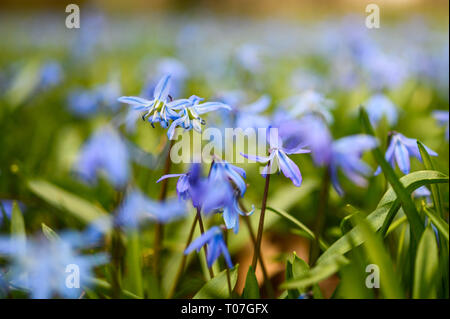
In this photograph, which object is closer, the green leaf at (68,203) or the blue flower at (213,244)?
the blue flower at (213,244)

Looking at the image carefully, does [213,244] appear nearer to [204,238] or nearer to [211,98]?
[204,238]

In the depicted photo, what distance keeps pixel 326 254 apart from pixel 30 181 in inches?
41.0

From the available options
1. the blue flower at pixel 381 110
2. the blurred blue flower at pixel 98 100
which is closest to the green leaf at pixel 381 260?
the blue flower at pixel 381 110

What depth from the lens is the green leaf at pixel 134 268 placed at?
1098 mm

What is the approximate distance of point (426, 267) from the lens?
82 cm

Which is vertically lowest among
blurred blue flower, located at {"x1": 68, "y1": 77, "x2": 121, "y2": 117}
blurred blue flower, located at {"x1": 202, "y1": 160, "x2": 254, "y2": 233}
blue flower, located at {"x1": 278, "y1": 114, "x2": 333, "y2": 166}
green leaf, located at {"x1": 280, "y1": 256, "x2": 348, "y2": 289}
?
green leaf, located at {"x1": 280, "y1": 256, "x2": 348, "y2": 289}

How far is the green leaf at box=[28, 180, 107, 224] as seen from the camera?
143 centimetres

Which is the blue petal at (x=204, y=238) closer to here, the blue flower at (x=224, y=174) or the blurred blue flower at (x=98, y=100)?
the blue flower at (x=224, y=174)

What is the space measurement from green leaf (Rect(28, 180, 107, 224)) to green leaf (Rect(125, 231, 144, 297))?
346 mm

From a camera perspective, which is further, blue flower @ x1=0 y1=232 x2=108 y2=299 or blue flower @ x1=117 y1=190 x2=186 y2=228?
blue flower @ x1=117 y1=190 x2=186 y2=228

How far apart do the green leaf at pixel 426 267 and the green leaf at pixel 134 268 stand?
67 centimetres

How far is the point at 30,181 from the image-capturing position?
1.44m

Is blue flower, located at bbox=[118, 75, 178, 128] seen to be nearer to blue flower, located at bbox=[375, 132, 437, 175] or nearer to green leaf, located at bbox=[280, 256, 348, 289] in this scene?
green leaf, located at bbox=[280, 256, 348, 289]

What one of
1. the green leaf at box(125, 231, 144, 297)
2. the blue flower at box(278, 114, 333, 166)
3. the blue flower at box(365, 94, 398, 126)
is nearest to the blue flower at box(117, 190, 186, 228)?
the green leaf at box(125, 231, 144, 297)
